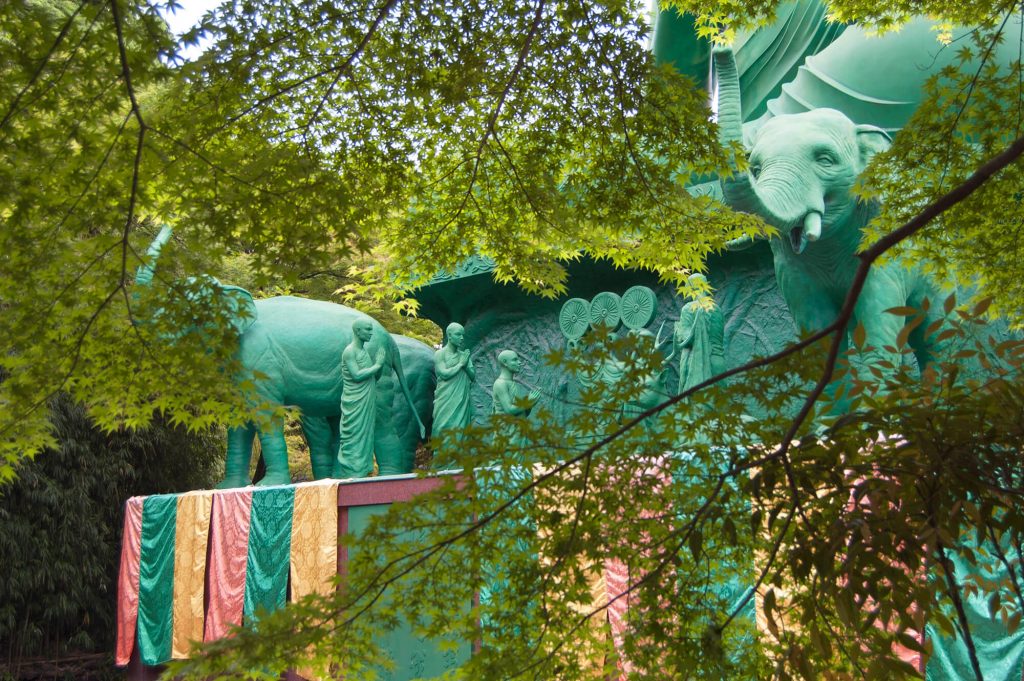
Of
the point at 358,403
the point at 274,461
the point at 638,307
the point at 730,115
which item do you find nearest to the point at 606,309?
the point at 638,307

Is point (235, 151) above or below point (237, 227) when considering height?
above

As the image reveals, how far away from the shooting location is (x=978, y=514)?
7.64ft

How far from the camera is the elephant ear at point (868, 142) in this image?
7.78 m

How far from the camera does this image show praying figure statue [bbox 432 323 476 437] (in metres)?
10.9

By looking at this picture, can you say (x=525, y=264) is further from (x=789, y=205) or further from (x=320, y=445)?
(x=320, y=445)

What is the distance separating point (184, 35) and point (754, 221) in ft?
8.66

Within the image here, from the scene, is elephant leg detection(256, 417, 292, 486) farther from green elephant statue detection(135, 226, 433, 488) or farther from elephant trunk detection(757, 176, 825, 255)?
elephant trunk detection(757, 176, 825, 255)

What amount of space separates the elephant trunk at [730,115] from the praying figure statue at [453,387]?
485 centimetres

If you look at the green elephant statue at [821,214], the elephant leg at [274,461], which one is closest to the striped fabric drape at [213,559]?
the elephant leg at [274,461]

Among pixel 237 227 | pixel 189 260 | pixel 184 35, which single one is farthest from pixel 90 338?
pixel 184 35

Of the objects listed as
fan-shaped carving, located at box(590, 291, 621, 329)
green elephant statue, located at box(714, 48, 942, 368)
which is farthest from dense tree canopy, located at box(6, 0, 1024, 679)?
fan-shaped carving, located at box(590, 291, 621, 329)

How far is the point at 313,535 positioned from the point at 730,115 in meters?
5.77

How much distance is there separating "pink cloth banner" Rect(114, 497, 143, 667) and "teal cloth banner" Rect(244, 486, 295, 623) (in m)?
1.98

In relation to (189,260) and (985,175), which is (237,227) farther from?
(985,175)
